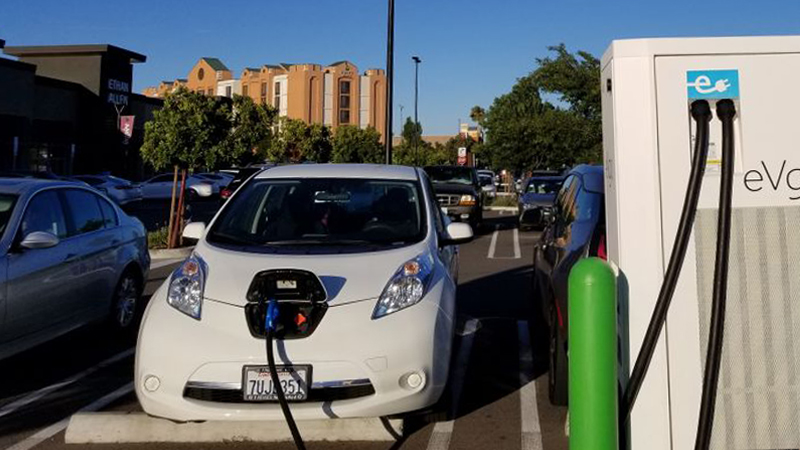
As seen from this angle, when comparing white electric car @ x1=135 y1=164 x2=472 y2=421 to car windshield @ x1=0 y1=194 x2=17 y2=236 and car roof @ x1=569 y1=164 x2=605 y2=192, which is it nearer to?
car roof @ x1=569 y1=164 x2=605 y2=192

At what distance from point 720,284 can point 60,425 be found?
4.18 m

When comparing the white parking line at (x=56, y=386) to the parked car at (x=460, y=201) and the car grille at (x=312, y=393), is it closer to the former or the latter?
the car grille at (x=312, y=393)

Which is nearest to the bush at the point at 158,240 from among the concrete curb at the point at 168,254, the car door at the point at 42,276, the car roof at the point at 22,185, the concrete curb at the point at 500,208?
the concrete curb at the point at 168,254

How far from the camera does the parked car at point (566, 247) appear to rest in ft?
16.1

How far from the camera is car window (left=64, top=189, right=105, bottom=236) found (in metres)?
6.98

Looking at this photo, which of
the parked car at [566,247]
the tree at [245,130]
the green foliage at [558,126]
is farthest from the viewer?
the green foliage at [558,126]

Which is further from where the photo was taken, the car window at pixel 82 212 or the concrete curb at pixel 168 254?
the concrete curb at pixel 168 254

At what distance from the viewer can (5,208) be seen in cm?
616

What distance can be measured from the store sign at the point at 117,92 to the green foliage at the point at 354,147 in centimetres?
1417

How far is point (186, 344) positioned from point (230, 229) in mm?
1360

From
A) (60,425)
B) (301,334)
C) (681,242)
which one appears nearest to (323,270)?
(301,334)

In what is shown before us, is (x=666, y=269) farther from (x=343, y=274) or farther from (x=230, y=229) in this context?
(x=230, y=229)

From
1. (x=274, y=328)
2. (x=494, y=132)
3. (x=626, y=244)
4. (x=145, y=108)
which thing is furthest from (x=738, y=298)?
(x=145, y=108)

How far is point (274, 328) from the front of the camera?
4.14 metres
